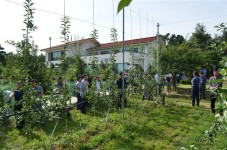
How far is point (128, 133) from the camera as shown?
8.78 metres

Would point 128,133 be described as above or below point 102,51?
below

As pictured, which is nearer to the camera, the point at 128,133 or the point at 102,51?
the point at 128,133

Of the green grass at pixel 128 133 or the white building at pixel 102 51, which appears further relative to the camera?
the white building at pixel 102 51

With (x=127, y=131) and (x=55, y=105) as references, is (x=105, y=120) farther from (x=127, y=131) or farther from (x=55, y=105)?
(x=55, y=105)

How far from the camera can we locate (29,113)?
739 centimetres

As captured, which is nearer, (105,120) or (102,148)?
(102,148)

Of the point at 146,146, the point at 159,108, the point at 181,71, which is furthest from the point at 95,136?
the point at 181,71

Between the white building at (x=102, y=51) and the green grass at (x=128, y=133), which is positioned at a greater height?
the white building at (x=102, y=51)

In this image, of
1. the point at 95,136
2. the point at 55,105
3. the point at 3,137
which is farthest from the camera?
the point at 3,137

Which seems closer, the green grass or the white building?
the green grass

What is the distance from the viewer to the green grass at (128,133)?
25.3 ft

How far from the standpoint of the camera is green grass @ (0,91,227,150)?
7.73 metres

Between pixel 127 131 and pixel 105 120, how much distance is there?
5.30 feet

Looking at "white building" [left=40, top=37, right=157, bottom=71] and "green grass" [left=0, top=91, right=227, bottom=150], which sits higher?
"white building" [left=40, top=37, right=157, bottom=71]
